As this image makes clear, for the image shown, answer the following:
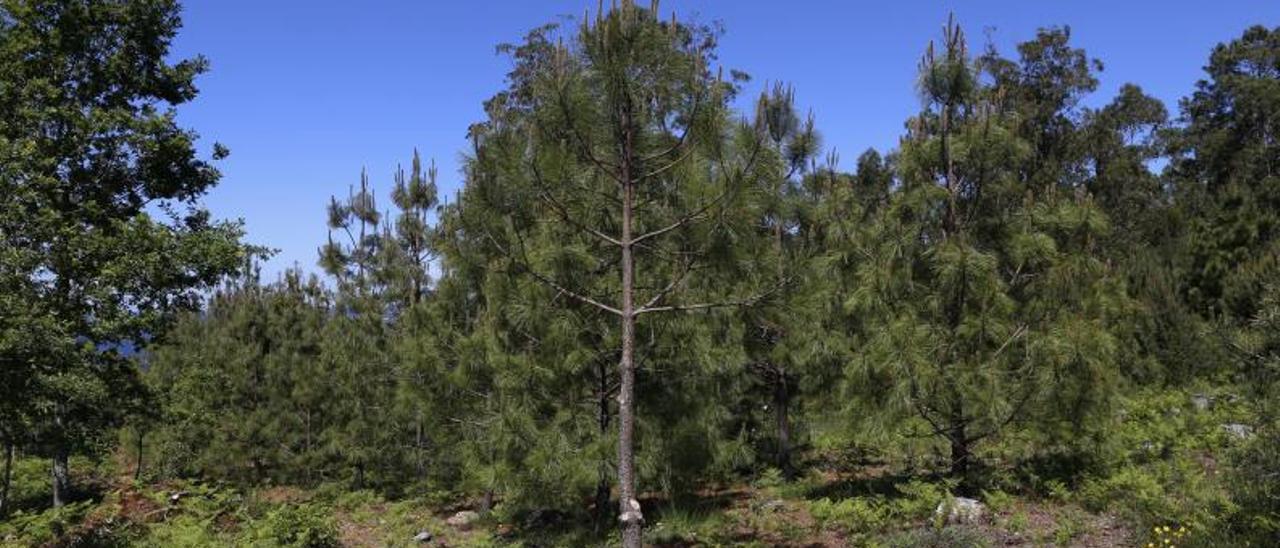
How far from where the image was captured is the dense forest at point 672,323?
7262mm

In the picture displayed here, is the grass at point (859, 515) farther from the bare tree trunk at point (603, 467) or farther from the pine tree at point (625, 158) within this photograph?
the pine tree at point (625, 158)

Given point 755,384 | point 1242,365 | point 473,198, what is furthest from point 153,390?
point 1242,365

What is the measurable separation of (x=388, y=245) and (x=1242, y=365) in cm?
1650

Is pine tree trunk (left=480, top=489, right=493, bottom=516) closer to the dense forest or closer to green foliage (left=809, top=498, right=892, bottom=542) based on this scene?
the dense forest

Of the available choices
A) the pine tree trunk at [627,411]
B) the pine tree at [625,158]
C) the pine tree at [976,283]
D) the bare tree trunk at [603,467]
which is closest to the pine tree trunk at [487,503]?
the bare tree trunk at [603,467]

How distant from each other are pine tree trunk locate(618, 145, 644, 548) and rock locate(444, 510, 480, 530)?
8335 mm

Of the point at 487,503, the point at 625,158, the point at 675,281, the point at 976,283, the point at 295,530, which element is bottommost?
the point at 487,503

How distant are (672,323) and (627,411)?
1918mm

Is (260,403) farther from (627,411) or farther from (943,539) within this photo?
(943,539)

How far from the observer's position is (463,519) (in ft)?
49.6

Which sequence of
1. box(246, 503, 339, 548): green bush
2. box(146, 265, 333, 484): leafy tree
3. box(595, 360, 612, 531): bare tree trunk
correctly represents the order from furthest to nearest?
box(146, 265, 333, 484): leafy tree
box(246, 503, 339, 548): green bush
box(595, 360, 612, 531): bare tree trunk

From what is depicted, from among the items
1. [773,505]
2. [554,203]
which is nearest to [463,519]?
[773,505]

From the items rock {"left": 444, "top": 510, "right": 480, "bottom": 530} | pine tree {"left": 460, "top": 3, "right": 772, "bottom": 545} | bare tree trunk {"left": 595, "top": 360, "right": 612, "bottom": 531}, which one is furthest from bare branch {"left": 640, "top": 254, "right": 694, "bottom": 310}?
rock {"left": 444, "top": 510, "right": 480, "bottom": 530}

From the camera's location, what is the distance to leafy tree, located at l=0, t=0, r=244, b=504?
1052 centimetres
